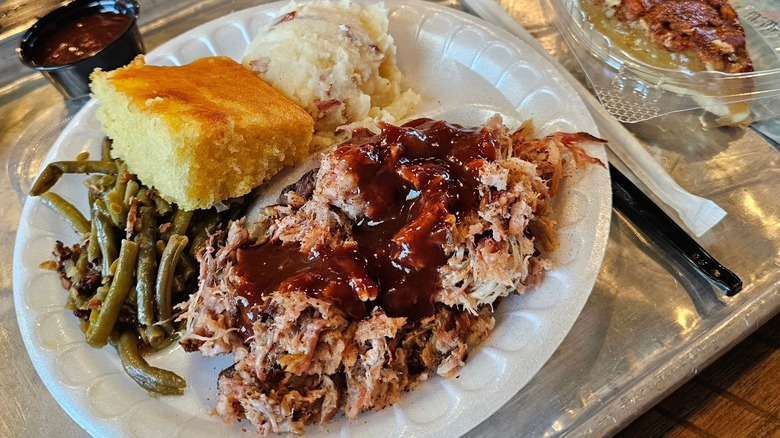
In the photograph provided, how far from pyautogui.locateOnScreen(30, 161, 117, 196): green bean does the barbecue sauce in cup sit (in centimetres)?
97

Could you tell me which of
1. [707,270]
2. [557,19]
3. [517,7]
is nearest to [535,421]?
[707,270]

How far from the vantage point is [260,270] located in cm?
225

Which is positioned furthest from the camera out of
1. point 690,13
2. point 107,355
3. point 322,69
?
point 690,13

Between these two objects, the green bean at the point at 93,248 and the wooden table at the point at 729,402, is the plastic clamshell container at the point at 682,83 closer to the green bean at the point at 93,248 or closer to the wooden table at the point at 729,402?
the wooden table at the point at 729,402

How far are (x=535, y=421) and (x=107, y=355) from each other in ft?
6.80

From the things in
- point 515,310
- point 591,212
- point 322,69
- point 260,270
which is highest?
point 322,69

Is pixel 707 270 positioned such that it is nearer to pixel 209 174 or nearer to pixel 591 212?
pixel 591 212

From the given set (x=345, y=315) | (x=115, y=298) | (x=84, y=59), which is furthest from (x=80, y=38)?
(x=345, y=315)

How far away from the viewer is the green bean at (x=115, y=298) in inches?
96.3

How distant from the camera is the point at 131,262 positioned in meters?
2.58

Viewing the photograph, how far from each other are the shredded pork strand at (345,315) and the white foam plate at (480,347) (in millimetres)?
85

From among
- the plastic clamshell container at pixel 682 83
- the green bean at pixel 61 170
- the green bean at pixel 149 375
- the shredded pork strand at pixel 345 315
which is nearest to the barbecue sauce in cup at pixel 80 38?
the green bean at pixel 61 170

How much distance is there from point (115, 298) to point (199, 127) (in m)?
0.93

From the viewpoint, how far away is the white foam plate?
82.9 inches
